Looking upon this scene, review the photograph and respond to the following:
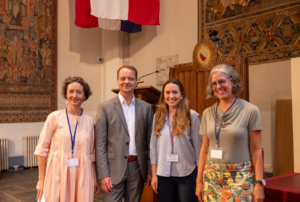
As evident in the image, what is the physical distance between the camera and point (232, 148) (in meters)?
1.70

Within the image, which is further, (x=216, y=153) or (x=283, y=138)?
(x=283, y=138)

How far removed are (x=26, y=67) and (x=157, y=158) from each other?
5.76 m

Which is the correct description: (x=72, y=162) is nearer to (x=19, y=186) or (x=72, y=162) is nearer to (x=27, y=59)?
(x=19, y=186)

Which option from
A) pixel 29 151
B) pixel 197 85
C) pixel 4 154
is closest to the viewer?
pixel 197 85

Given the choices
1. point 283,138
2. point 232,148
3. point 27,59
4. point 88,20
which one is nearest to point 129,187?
point 232,148

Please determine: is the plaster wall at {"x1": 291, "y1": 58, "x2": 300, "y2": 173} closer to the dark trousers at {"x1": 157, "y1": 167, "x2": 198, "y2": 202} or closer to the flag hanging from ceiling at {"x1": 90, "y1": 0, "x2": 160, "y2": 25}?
the dark trousers at {"x1": 157, "y1": 167, "x2": 198, "y2": 202}

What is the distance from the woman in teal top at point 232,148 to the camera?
1672 mm

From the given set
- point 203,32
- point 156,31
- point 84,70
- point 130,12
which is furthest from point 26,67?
point 203,32

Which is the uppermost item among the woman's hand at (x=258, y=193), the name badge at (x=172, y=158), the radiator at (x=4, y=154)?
the name badge at (x=172, y=158)

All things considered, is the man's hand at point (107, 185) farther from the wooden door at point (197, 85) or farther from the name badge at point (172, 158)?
the wooden door at point (197, 85)

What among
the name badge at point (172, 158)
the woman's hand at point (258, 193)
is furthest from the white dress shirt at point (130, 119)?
the woman's hand at point (258, 193)

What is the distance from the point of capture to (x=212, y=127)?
70.9 inches

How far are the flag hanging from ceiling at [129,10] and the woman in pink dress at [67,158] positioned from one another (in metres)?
4.32

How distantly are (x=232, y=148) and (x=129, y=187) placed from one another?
101cm
